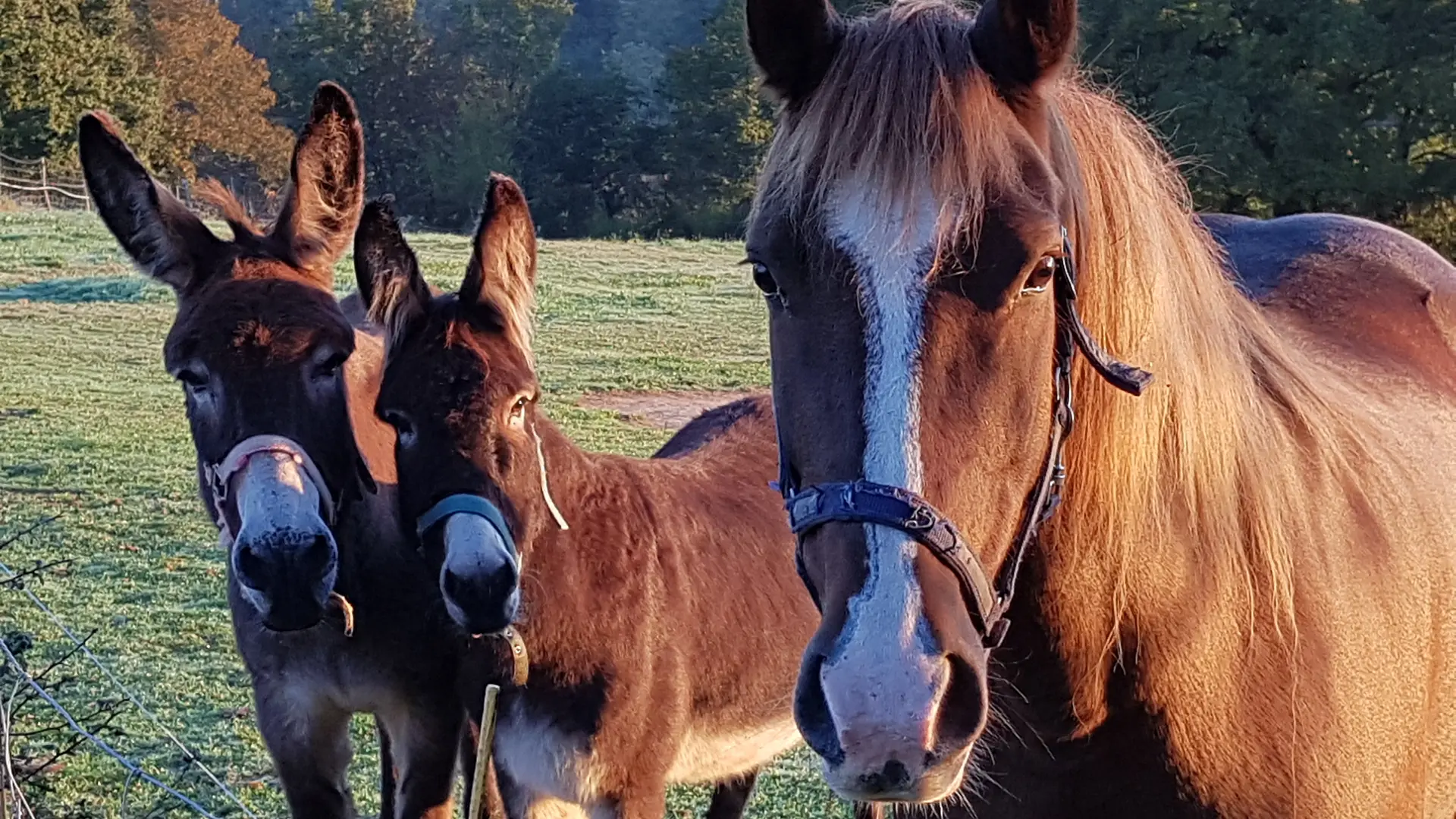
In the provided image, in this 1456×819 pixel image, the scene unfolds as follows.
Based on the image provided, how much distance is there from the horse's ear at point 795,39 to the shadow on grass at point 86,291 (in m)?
18.8

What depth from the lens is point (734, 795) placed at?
5066mm

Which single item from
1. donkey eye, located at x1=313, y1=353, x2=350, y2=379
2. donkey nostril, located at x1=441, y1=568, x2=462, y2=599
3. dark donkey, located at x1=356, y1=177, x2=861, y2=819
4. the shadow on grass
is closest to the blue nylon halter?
dark donkey, located at x1=356, y1=177, x2=861, y2=819

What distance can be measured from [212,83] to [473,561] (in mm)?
45661

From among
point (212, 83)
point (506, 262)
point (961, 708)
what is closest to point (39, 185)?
point (212, 83)

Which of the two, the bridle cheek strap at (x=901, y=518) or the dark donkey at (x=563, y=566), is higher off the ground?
the bridle cheek strap at (x=901, y=518)

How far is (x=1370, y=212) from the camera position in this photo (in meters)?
24.3

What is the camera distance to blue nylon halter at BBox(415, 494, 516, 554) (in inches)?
140

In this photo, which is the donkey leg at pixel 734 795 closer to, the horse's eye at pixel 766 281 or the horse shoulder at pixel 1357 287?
the horse shoulder at pixel 1357 287

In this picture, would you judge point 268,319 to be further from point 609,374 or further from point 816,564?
point 609,374

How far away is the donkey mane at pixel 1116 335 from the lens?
1645 mm

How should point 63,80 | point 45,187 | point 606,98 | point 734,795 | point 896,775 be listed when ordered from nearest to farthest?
point 896,775 < point 734,795 < point 45,187 < point 63,80 < point 606,98

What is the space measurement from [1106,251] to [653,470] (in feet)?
9.86

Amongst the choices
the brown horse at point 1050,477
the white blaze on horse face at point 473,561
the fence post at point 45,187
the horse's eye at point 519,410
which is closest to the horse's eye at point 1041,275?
the brown horse at point 1050,477

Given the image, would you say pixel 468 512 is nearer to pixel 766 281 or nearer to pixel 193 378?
pixel 193 378
